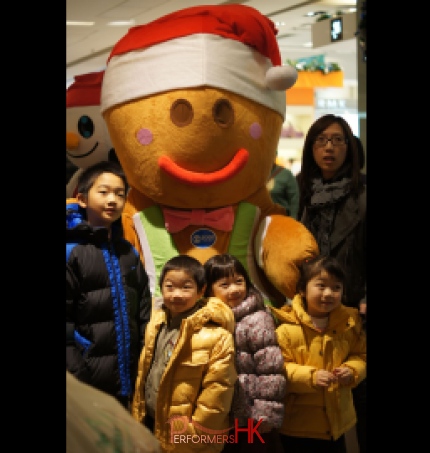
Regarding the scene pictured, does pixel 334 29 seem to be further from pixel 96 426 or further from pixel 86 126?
pixel 96 426

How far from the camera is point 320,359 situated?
165 cm

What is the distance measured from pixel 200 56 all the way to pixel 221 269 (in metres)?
0.52

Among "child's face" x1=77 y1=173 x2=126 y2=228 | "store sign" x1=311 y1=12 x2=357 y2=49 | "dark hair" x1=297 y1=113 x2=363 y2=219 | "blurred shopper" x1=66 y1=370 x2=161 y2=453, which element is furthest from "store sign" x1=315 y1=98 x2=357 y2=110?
"blurred shopper" x1=66 y1=370 x2=161 y2=453

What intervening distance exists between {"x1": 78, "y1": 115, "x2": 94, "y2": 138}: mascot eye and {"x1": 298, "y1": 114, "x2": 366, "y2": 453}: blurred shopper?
0.63 m

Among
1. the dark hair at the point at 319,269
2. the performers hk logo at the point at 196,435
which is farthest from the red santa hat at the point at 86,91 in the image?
the performers hk logo at the point at 196,435

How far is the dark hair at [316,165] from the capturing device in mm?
1638

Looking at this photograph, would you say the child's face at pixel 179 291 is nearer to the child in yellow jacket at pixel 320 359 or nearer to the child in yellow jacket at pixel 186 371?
the child in yellow jacket at pixel 186 371

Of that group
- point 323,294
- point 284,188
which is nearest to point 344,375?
point 323,294

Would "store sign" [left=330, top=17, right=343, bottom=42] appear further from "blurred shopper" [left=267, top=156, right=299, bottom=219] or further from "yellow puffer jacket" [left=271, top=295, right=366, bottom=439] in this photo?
"yellow puffer jacket" [left=271, top=295, right=366, bottom=439]

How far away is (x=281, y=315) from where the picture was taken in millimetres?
1682

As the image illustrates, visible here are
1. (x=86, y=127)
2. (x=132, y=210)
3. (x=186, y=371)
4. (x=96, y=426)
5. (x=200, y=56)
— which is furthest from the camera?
(x=86, y=127)

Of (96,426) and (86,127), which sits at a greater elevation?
(86,127)
